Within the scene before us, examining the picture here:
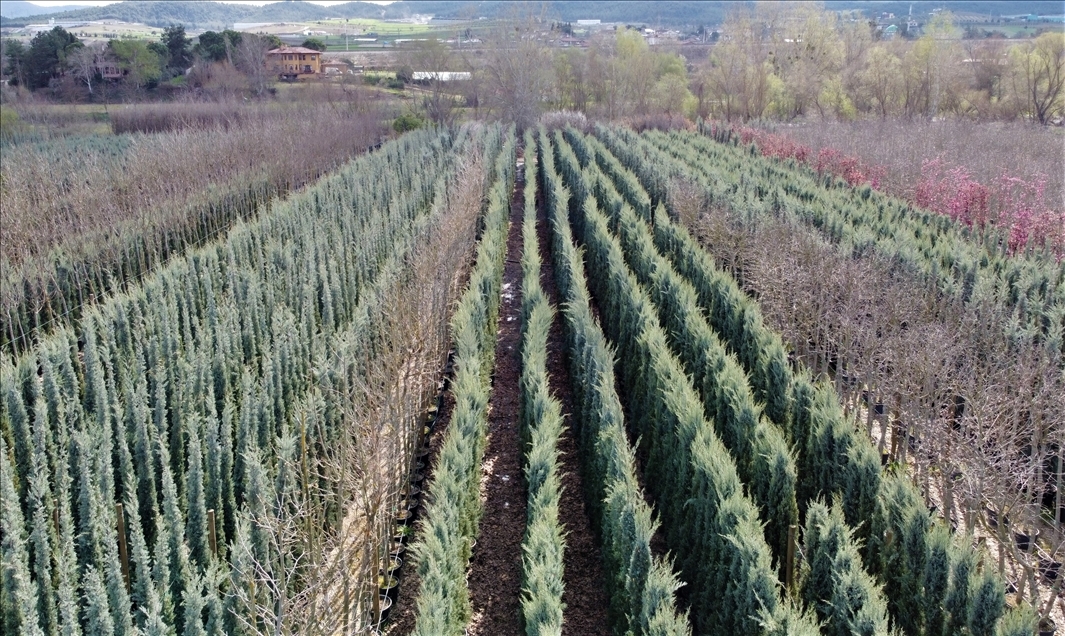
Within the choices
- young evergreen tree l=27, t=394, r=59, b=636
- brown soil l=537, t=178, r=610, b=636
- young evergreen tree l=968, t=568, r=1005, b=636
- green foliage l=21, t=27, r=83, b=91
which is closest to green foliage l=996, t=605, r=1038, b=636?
young evergreen tree l=968, t=568, r=1005, b=636

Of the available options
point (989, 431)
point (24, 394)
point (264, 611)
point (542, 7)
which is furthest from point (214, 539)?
point (542, 7)

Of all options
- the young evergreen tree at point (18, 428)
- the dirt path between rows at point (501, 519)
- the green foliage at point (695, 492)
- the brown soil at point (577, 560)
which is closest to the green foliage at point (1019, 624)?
the green foliage at point (695, 492)

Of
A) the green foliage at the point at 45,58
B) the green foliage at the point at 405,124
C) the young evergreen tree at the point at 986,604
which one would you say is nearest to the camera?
the young evergreen tree at the point at 986,604

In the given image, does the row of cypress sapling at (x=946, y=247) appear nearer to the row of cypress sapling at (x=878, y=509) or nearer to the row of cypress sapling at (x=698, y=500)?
the row of cypress sapling at (x=878, y=509)

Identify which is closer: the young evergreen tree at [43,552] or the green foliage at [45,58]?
the young evergreen tree at [43,552]

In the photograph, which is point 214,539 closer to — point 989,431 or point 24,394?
point 24,394

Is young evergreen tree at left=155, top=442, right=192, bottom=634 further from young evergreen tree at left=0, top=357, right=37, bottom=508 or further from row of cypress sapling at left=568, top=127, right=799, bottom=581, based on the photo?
row of cypress sapling at left=568, top=127, right=799, bottom=581
